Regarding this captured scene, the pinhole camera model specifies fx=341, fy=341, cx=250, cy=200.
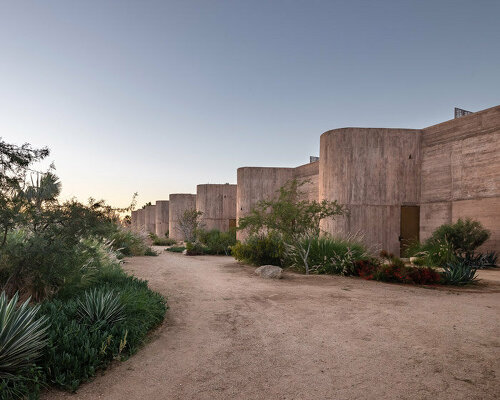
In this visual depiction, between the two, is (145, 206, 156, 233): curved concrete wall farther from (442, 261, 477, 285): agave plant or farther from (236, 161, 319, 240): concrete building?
(442, 261, 477, 285): agave plant

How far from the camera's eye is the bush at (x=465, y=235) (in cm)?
1021

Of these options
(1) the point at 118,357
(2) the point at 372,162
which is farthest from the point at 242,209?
(1) the point at 118,357

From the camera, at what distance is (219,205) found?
25.8 metres

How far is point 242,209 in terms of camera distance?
70.0 ft

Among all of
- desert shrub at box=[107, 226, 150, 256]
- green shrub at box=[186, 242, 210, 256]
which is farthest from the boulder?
green shrub at box=[186, 242, 210, 256]

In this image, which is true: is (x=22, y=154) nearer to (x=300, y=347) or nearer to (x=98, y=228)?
(x=98, y=228)

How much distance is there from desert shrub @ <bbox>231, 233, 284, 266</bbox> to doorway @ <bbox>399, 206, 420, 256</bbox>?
204 inches

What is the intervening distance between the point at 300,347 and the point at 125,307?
2313 millimetres

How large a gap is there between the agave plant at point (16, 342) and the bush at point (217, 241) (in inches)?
549

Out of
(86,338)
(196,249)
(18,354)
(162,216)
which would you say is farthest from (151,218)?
(18,354)

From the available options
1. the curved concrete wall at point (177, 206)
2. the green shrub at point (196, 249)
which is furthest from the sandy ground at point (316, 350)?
the curved concrete wall at point (177, 206)

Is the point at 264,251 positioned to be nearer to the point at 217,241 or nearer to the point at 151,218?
the point at 217,241

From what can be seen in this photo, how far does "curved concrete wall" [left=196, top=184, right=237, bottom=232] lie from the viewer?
2581 centimetres

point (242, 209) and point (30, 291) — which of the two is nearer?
point (30, 291)
